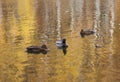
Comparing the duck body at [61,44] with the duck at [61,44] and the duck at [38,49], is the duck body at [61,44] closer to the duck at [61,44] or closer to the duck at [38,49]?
the duck at [61,44]

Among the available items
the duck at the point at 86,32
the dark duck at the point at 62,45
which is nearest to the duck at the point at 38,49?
the dark duck at the point at 62,45

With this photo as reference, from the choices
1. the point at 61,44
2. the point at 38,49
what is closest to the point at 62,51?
the point at 61,44

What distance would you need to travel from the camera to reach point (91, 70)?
1321 inches

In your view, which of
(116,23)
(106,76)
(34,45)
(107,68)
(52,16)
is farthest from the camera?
(52,16)

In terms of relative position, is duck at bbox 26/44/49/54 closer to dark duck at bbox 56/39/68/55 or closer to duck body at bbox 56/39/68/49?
dark duck at bbox 56/39/68/55

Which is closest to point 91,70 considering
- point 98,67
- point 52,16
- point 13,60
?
point 98,67

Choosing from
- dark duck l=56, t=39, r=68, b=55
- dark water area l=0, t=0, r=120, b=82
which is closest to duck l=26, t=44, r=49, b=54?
dark water area l=0, t=0, r=120, b=82

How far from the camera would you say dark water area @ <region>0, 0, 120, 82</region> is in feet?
107

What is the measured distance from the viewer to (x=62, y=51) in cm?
3994

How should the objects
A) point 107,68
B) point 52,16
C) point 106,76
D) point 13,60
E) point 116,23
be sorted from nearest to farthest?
point 106,76
point 107,68
point 13,60
point 116,23
point 52,16

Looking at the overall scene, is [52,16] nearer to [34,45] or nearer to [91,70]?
[34,45]

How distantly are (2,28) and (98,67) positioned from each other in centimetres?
2371

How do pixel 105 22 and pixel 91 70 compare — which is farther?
pixel 105 22

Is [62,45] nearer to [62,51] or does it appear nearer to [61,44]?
[61,44]
